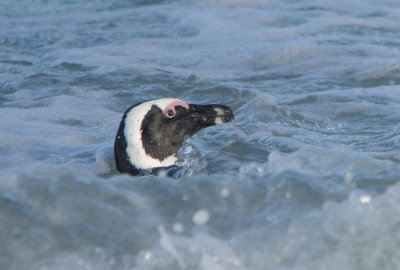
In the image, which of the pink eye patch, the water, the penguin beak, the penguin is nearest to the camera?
the water

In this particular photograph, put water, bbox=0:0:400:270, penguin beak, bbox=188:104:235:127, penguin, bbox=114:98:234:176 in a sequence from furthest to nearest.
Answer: penguin beak, bbox=188:104:235:127
penguin, bbox=114:98:234:176
water, bbox=0:0:400:270

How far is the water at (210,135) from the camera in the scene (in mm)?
3758

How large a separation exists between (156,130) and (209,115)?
0.42 metres

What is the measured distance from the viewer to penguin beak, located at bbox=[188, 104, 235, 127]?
17.1 feet

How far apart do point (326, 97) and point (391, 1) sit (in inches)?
163

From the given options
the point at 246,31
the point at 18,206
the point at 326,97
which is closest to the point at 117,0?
the point at 246,31

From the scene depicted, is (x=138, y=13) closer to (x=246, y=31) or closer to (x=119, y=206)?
(x=246, y=31)

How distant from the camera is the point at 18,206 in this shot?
403 centimetres

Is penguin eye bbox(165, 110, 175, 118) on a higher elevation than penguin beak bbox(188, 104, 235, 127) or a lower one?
higher

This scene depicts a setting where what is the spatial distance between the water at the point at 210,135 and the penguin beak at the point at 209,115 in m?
0.21

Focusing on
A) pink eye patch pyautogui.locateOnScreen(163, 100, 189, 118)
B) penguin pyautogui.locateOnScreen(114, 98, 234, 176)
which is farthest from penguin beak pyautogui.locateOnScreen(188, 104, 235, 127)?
pink eye patch pyautogui.locateOnScreen(163, 100, 189, 118)

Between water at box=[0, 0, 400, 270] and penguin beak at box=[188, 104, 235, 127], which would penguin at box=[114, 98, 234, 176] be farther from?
water at box=[0, 0, 400, 270]

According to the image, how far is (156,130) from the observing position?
4969mm

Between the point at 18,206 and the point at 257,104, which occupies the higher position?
the point at 18,206
